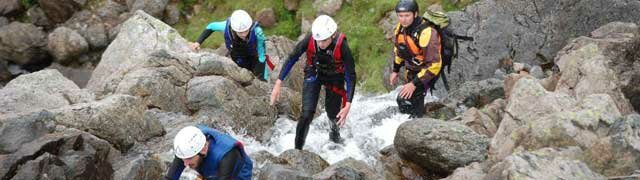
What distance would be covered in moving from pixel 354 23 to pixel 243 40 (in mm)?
9292

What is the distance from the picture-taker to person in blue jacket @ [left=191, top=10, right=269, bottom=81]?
1630 centimetres

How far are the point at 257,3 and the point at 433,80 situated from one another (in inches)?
652

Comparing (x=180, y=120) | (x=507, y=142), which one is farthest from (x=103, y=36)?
(x=507, y=142)

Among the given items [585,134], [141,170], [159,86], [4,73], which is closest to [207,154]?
[141,170]

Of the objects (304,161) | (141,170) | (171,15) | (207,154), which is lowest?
(171,15)

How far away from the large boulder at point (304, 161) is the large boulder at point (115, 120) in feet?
11.7

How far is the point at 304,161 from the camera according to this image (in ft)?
44.1

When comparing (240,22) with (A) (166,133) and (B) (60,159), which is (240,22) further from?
(B) (60,159)

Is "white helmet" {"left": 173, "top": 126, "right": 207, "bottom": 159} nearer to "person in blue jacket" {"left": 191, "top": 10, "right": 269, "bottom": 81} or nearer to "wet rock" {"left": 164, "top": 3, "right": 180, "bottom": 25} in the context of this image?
"person in blue jacket" {"left": 191, "top": 10, "right": 269, "bottom": 81}

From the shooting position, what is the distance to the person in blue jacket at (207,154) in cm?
950

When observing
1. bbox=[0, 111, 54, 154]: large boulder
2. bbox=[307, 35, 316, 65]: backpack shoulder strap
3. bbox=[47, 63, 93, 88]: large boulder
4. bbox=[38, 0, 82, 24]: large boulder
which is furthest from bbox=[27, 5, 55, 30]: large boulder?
bbox=[307, 35, 316, 65]: backpack shoulder strap

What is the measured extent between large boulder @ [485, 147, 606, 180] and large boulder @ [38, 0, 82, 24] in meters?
26.5

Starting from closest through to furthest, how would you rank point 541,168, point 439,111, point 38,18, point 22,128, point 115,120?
1. point 541,168
2. point 22,128
3. point 115,120
4. point 439,111
5. point 38,18

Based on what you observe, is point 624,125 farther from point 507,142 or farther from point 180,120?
point 180,120
